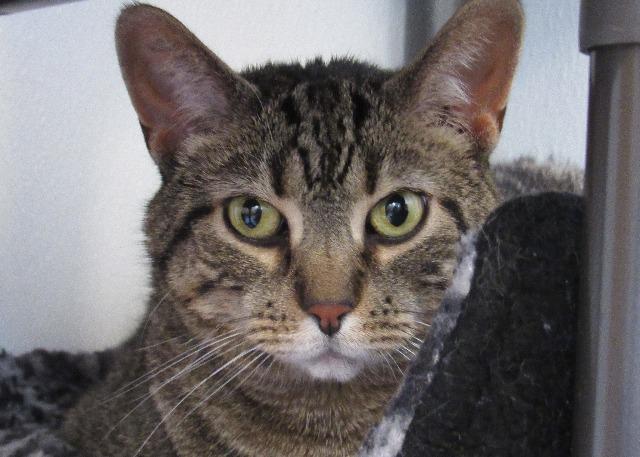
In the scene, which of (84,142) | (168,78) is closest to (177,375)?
(168,78)

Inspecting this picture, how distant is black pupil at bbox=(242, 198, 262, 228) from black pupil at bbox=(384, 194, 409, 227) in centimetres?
18

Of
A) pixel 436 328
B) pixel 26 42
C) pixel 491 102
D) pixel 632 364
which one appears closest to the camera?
pixel 632 364

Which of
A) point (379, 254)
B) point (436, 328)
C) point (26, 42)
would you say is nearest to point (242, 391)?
point (379, 254)

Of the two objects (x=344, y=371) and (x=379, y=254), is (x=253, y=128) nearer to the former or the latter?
(x=379, y=254)

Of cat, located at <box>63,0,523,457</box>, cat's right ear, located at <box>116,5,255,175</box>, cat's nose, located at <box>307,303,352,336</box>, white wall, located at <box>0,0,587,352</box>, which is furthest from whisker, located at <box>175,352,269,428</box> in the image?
white wall, located at <box>0,0,587,352</box>

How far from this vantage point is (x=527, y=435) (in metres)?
0.65

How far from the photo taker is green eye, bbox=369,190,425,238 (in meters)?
0.94

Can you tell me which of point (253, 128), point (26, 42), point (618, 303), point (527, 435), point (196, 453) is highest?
point (26, 42)

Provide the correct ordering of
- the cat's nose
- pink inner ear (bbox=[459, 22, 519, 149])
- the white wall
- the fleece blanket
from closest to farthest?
the fleece blanket < the cat's nose < pink inner ear (bbox=[459, 22, 519, 149]) < the white wall

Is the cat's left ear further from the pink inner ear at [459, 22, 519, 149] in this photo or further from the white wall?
the white wall

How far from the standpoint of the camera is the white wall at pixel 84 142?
1749 mm

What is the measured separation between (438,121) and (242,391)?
48 cm

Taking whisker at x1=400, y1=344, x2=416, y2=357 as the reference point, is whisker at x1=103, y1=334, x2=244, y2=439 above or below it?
below

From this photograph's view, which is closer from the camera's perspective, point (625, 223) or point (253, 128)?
point (625, 223)
